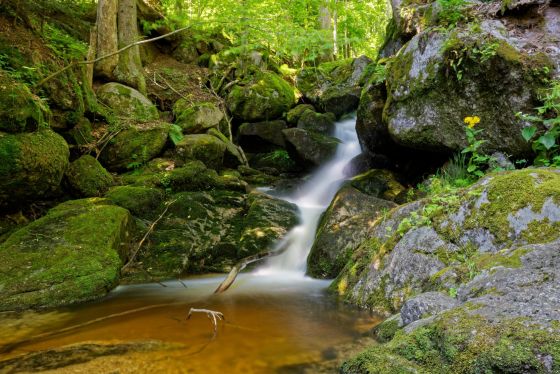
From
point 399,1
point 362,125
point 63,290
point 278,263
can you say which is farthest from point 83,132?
point 399,1

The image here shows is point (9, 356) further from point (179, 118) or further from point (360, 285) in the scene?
point (179, 118)

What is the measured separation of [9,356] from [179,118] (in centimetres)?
856

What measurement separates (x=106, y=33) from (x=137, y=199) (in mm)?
5743

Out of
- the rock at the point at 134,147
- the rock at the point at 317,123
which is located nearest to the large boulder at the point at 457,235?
the rock at the point at 134,147

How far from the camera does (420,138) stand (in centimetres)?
625

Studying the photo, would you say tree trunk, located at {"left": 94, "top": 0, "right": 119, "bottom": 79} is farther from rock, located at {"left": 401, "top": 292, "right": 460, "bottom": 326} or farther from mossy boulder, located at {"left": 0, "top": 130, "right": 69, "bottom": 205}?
rock, located at {"left": 401, "top": 292, "right": 460, "bottom": 326}

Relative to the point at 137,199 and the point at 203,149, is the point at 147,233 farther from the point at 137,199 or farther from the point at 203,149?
the point at 203,149

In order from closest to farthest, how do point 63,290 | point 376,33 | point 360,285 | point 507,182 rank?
point 507,182 < point 360,285 < point 63,290 < point 376,33

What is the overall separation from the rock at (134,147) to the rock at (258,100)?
12.1 feet

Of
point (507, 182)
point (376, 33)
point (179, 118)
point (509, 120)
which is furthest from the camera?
point (376, 33)

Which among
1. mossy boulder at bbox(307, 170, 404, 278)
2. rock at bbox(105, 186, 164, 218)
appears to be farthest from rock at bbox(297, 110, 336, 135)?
rock at bbox(105, 186, 164, 218)

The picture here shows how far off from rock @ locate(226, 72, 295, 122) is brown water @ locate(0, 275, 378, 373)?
27.1 ft

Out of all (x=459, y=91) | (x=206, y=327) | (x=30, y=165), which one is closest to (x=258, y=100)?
(x=459, y=91)

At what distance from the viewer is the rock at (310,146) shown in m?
10.3
